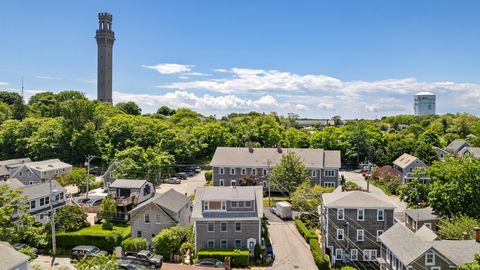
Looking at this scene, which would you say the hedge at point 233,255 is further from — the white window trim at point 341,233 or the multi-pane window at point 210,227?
the white window trim at point 341,233

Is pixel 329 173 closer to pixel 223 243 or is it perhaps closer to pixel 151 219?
pixel 223 243

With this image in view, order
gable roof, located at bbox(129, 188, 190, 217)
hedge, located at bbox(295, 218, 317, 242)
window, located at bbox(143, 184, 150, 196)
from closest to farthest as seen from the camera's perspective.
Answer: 1. hedge, located at bbox(295, 218, 317, 242)
2. gable roof, located at bbox(129, 188, 190, 217)
3. window, located at bbox(143, 184, 150, 196)

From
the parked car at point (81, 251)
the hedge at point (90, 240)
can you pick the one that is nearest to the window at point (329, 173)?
the hedge at point (90, 240)

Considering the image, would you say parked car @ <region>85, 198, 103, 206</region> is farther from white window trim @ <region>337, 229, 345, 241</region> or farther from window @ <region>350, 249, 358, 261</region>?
window @ <region>350, 249, 358, 261</region>

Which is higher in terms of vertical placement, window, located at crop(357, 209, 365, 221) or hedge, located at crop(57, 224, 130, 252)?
window, located at crop(357, 209, 365, 221)

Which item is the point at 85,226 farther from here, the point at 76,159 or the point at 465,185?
the point at 76,159

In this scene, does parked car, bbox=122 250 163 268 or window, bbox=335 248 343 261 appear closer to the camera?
parked car, bbox=122 250 163 268

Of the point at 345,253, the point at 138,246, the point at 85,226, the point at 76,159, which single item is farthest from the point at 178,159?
the point at 345,253

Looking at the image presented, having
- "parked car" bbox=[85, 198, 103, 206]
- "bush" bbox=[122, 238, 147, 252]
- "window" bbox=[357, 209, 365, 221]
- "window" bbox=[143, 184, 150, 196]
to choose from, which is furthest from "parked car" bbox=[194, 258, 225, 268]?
"parked car" bbox=[85, 198, 103, 206]
